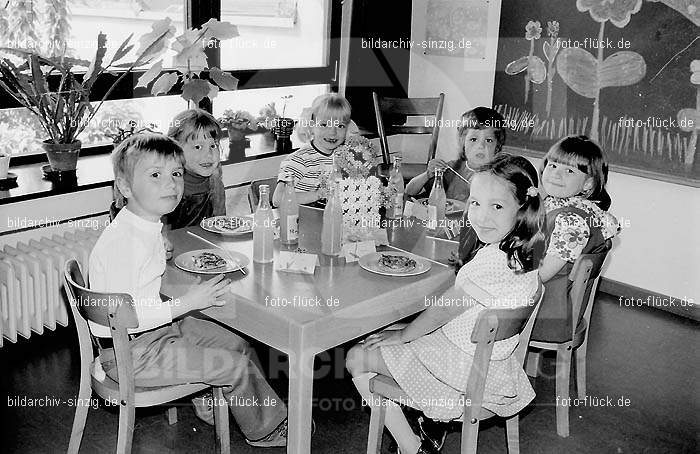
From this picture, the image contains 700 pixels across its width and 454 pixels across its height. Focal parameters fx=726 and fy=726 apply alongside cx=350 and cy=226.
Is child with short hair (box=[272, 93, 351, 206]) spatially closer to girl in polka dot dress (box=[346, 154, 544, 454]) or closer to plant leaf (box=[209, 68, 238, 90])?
plant leaf (box=[209, 68, 238, 90])

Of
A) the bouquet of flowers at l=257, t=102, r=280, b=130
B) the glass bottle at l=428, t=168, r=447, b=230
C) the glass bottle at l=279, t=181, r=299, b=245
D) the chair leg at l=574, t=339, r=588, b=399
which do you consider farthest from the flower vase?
the chair leg at l=574, t=339, r=588, b=399

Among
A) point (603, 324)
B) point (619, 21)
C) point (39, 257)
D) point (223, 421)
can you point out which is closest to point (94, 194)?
point (39, 257)

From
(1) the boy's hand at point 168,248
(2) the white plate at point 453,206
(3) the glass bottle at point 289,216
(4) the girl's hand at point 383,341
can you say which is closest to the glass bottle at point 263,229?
(3) the glass bottle at point 289,216

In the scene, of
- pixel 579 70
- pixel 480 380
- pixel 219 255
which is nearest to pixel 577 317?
pixel 480 380

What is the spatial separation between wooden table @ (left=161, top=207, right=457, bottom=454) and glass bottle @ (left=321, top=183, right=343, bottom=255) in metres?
0.04

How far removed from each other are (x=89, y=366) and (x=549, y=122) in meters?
3.07

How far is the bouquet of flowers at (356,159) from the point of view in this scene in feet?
7.80

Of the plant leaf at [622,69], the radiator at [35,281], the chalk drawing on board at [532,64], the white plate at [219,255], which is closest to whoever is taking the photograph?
the white plate at [219,255]

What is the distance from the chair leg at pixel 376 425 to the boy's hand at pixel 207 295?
585mm

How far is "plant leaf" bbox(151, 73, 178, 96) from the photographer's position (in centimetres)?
362

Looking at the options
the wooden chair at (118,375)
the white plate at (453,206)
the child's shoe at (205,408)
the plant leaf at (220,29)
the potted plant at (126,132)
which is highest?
the plant leaf at (220,29)

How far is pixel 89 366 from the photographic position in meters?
2.15

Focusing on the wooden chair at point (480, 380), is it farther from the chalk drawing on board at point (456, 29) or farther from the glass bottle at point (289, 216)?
the chalk drawing on board at point (456, 29)

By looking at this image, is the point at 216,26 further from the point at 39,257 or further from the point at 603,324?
the point at 603,324
